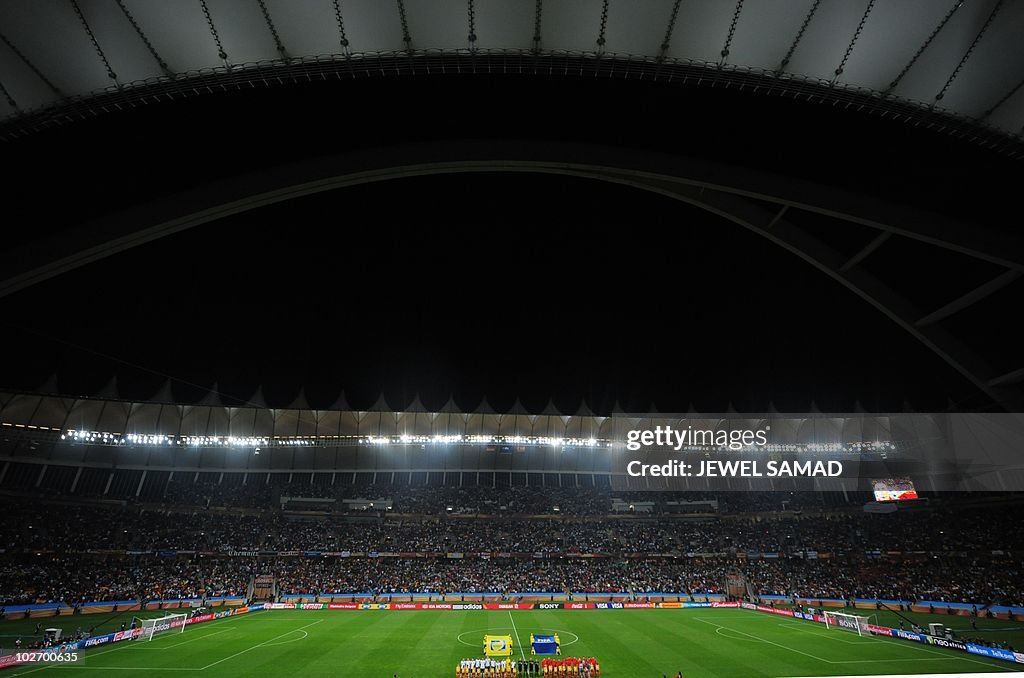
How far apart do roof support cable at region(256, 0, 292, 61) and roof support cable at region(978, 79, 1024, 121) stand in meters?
10.9

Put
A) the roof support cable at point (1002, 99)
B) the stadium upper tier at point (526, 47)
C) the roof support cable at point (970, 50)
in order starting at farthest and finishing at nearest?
the roof support cable at point (1002, 99) → the stadium upper tier at point (526, 47) → the roof support cable at point (970, 50)

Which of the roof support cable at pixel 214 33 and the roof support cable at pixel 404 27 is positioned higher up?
the roof support cable at pixel 404 27

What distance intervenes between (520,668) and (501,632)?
11425mm

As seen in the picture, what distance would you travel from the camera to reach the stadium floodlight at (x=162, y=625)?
30.2m

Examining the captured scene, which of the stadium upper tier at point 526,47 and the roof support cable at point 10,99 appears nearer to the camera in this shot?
the stadium upper tier at point 526,47

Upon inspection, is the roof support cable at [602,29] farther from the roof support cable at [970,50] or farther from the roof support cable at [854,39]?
the roof support cable at [970,50]

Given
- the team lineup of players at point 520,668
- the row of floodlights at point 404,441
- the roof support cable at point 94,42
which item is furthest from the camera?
the row of floodlights at point 404,441

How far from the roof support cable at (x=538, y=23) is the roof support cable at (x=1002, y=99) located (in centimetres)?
716

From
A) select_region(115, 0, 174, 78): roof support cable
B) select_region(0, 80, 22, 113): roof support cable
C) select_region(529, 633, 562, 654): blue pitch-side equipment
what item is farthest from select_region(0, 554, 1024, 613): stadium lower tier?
select_region(115, 0, 174, 78): roof support cable

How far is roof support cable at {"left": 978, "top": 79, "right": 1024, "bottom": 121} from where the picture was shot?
7.77 meters

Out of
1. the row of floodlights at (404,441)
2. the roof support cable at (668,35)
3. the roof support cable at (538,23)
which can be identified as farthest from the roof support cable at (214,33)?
the row of floodlights at (404,441)

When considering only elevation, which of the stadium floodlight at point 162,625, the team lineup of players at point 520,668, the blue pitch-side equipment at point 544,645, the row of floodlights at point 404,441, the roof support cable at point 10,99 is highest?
the row of floodlights at point 404,441

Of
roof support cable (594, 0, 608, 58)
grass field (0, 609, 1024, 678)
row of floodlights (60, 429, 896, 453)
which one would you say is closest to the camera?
roof support cable (594, 0, 608, 58)

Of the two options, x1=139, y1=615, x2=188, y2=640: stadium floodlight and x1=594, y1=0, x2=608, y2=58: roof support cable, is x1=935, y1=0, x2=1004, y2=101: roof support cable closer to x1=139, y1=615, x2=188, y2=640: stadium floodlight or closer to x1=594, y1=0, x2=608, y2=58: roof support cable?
x1=594, y1=0, x2=608, y2=58: roof support cable
